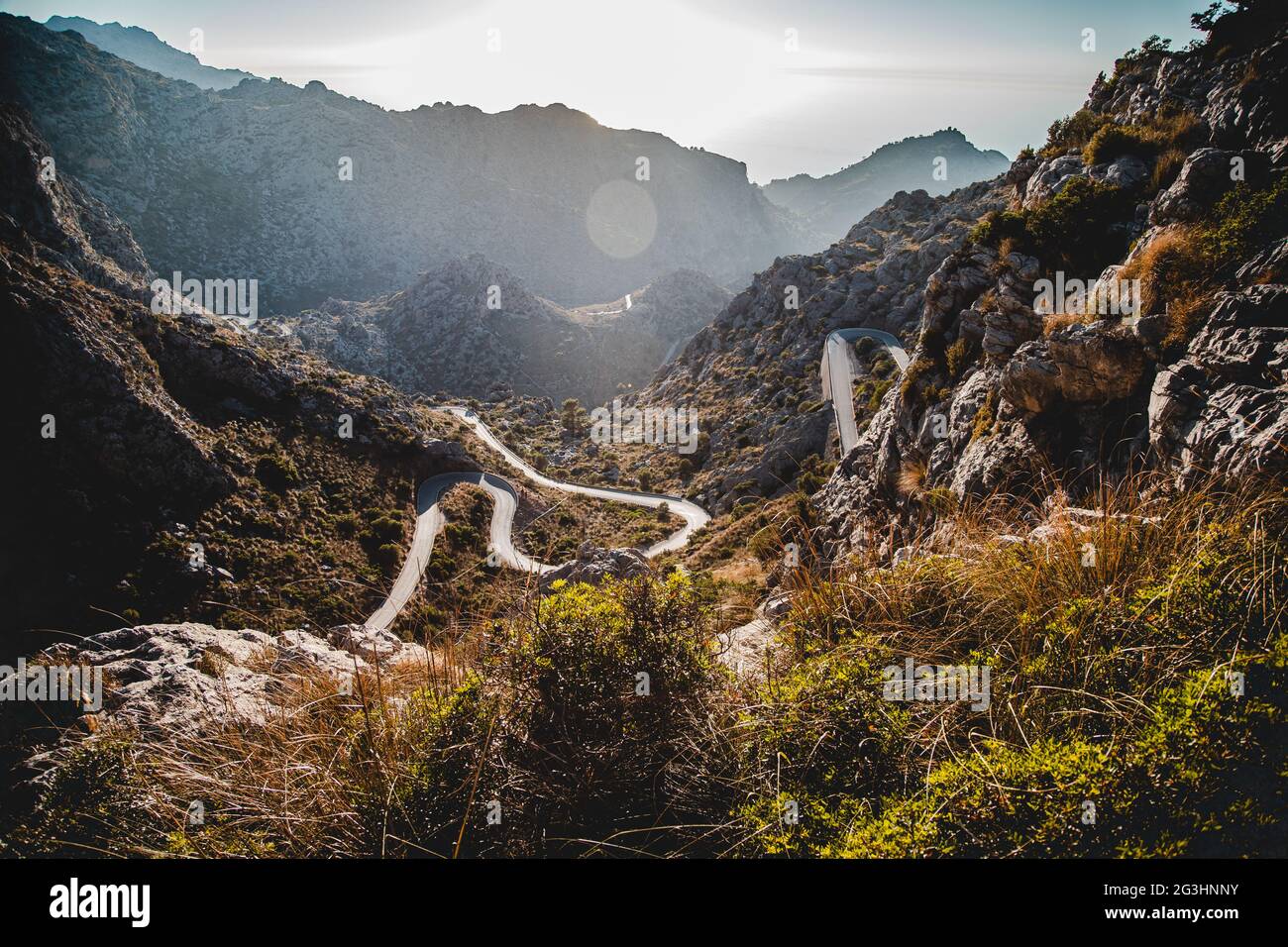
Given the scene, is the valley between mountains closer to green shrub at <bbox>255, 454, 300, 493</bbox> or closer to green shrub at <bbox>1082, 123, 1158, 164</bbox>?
green shrub at <bbox>1082, 123, 1158, 164</bbox>

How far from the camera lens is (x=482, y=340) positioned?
13562cm

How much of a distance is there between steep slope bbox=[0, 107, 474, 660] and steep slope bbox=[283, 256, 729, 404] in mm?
77100

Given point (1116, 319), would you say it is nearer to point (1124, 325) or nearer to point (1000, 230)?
point (1124, 325)

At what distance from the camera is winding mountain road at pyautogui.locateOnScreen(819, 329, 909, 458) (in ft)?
146

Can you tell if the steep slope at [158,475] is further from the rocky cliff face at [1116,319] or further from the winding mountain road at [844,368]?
the winding mountain road at [844,368]

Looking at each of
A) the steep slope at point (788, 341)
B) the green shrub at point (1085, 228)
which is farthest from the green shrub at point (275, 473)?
the green shrub at point (1085, 228)

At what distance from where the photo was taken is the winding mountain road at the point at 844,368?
44.4 m

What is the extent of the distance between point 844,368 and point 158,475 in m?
56.5

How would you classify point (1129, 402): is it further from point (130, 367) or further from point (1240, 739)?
point (130, 367)

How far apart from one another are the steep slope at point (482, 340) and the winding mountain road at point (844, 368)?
76.4 metres

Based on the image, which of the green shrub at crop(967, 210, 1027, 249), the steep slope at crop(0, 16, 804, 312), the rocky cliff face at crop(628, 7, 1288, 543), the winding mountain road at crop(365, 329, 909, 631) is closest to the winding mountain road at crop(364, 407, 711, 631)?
the winding mountain road at crop(365, 329, 909, 631)

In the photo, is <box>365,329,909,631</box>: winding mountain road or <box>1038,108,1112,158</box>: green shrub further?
<box>365,329,909,631</box>: winding mountain road

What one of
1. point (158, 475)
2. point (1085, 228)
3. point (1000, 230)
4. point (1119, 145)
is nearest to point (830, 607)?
point (1085, 228)

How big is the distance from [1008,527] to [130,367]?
50.3m
